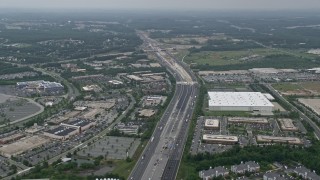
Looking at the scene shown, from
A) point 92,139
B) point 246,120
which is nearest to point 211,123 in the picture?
point 246,120

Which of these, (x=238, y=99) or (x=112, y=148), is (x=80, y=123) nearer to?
(x=112, y=148)

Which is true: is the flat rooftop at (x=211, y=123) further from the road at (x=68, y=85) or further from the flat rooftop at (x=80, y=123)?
the road at (x=68, y=85)

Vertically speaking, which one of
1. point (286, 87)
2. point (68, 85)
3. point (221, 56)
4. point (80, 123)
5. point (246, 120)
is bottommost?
point (221, 56)

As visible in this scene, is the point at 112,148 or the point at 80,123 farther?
the point at 80,123

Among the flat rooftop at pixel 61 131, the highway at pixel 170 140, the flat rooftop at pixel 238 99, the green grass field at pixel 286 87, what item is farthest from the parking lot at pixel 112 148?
the green grass field at pixel 286 87

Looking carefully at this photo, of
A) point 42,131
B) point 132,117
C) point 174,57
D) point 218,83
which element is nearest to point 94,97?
point 132,117

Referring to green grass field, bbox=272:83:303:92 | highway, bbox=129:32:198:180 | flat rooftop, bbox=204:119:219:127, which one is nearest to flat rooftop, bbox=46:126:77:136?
highway, bbox=129:32:198:180

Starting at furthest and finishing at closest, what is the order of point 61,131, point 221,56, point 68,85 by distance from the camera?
1. point 221,56
2. point 68,85
3. point 61,131

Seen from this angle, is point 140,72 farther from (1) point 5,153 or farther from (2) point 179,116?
(1) point 5,153

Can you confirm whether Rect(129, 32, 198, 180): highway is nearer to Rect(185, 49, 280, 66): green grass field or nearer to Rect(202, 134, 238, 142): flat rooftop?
Rect(202, 134, 238, 142): flat rooftop
